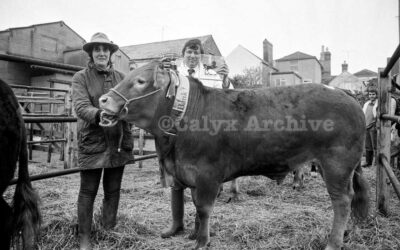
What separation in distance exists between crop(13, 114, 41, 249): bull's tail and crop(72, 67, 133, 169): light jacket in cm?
72

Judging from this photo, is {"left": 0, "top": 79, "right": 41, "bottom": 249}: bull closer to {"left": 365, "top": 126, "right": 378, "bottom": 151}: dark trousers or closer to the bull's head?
the bull's head

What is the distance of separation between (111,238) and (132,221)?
38 centimetres

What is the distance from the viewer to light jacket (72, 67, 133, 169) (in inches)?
118

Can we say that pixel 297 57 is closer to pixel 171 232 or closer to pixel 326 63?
pixel 326 63

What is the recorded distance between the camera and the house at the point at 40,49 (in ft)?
83.0

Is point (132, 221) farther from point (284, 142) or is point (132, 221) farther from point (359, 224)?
point (359, 224)

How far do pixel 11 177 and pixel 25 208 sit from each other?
0.88ft

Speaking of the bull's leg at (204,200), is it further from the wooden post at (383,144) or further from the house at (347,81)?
the house at (347,81)

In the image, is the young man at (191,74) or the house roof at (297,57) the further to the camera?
the house roof at (297,57)

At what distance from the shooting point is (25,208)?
2209 millimetres

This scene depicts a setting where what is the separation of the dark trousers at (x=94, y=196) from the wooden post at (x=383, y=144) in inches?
130

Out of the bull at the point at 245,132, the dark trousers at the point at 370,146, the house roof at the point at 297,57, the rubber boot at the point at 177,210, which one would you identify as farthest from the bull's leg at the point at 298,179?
the house roof at the point at 297,57

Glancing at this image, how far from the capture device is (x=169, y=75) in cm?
293

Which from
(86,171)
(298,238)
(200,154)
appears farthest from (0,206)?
(298,238)
